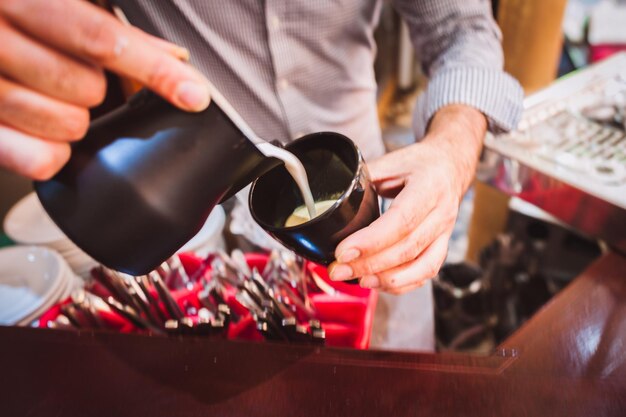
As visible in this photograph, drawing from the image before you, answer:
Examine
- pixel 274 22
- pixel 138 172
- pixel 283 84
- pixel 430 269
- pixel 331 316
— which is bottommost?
pixel 331 316

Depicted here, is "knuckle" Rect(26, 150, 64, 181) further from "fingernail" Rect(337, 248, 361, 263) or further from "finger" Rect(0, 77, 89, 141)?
"fingernail" Rect(337, 248, 361, 263)

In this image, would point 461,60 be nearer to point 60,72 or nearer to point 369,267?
point 369,267

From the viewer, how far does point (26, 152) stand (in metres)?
0.44

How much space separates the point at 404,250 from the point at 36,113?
0.53m

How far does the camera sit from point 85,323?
87 cm

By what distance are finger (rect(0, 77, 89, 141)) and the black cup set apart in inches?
10.4

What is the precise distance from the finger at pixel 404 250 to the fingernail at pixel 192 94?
0.33m

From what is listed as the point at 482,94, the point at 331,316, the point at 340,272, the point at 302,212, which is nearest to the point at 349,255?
the point at 340,272

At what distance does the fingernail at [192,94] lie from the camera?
0.45 m

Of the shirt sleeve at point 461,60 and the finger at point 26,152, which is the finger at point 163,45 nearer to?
the finger at point 26,152

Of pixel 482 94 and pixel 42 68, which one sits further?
pixel 482 94

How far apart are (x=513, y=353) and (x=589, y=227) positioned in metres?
0.54

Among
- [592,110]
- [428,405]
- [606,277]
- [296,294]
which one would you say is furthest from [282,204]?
[592,110]

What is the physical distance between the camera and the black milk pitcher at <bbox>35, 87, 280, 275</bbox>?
0.48 m
